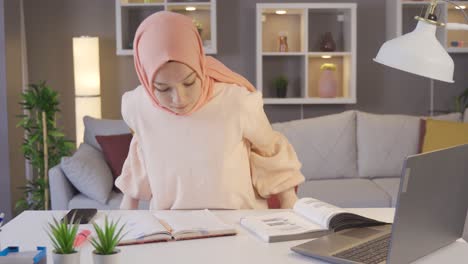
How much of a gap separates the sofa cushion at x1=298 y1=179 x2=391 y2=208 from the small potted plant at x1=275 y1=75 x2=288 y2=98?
1012mm

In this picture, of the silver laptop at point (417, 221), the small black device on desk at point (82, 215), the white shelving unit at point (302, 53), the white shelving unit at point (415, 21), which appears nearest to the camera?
the silver laptop at point (417, 221)

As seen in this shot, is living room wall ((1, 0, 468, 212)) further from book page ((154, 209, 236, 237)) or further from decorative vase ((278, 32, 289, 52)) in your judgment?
book page ((154, 209, 236, 237))

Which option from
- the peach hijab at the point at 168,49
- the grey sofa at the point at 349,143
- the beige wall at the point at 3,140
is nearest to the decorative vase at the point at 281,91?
the grey sofa at the point at 349,143

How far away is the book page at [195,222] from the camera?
1.91 meters

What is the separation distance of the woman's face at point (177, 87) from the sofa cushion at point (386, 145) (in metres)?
2.92

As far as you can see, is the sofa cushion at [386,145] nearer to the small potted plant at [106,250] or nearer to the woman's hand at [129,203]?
the woman's hand at [129,203]

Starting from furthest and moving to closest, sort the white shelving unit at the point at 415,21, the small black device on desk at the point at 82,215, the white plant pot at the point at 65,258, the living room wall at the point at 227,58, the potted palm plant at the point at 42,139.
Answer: the living room wall at the point at 227,58 → the white shelving unit at the point at 415,21 → the potted palm plant at the point at 42,139 → the small black device on desk at the point at 82,215 → the white plant pot at the point at 65,258

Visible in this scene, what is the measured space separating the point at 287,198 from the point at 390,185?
231cm

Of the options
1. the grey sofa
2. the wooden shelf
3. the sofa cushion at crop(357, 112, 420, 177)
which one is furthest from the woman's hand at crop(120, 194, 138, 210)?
the wooden shelf

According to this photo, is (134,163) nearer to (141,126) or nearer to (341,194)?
(141,126)

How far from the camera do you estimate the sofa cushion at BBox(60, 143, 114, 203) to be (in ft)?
13.9

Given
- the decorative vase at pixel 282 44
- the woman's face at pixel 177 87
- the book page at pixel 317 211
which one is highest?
the decorative vase at pixel 282 44

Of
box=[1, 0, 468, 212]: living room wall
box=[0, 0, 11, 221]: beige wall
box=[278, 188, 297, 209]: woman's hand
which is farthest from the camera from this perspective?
box=[1, 0, 468, 212]: living room wall

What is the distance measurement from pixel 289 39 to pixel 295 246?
12.6 ft
